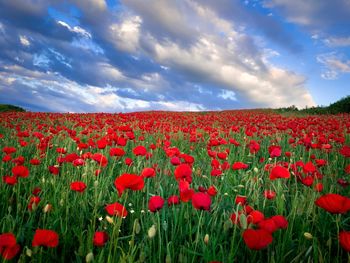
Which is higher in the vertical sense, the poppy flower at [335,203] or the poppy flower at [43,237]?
the poppy flower at [335,203]

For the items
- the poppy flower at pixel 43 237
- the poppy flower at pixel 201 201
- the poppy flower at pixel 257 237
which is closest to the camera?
the poppy flower at pixel 257 237

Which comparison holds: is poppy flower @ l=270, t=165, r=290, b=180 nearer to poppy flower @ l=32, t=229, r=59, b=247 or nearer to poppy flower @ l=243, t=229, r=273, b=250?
poppy flower @ l=243, t=229, r=273, b=250

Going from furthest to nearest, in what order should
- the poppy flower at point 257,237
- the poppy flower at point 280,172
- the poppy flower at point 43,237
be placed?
the poppy flower at point 280,172, the poppy flower at point 43,237, the poppy flower at point 257,237

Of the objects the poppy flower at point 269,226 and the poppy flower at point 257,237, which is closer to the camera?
the poppy flower at point 257,237

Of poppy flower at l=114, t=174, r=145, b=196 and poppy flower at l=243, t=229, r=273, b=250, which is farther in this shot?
poppy flower at l=114, t=174, r=145, b=196

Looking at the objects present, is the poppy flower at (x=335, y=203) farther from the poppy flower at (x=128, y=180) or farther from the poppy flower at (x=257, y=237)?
the poppy flower at (x=128, y=180)

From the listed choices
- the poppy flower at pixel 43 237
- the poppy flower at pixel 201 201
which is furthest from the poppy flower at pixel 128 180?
the poppy flower at pixel 43 237

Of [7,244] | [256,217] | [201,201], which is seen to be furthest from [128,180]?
[256,217]

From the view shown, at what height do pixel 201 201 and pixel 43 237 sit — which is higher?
pixel 201 201

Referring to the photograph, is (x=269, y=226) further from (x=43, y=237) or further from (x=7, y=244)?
(x=7, y=244)

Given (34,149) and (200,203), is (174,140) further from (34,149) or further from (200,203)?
(200,203)

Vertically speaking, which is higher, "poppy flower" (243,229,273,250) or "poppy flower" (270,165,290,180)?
"poppy flower" (270,165,290,180)

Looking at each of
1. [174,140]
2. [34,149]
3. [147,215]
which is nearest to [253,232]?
[147,215]

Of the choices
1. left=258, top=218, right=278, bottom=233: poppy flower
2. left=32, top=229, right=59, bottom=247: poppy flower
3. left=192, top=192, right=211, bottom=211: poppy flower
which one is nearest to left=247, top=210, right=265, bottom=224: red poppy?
left=258, top=218, right=278, bottom=233: poppy flower
